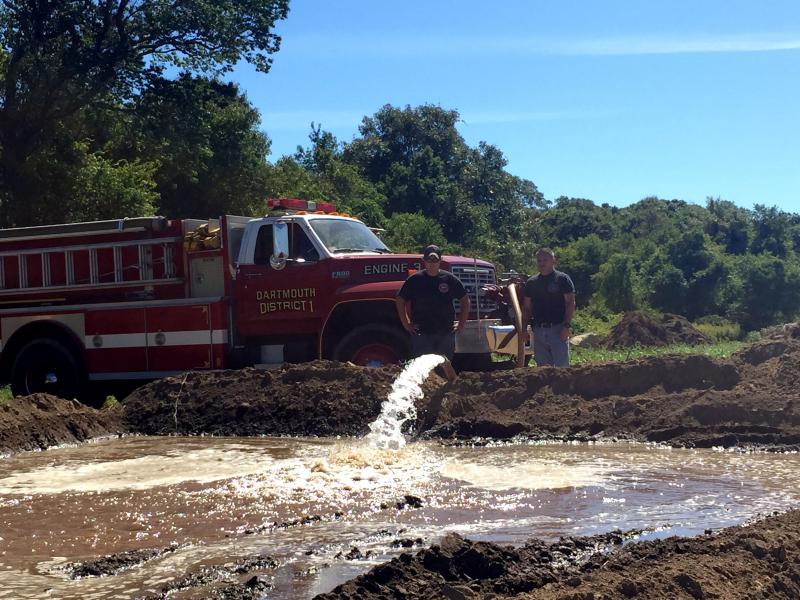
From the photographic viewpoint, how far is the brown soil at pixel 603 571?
14.8 ft

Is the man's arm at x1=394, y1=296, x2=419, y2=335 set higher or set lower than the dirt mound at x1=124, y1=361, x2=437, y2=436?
higher

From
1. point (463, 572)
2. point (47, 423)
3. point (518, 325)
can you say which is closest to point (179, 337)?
point (47, 423)

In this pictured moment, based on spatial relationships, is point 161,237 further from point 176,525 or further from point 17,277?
point 176,525

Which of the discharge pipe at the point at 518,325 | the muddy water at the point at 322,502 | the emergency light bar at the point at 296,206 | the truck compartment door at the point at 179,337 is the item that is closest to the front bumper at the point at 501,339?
the discharge pipe at the point at 518,325

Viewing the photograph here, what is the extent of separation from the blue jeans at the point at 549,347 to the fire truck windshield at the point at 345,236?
2.68 meters

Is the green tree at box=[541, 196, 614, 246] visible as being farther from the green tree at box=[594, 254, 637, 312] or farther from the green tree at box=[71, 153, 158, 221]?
the green tree at box=[71, 153, 158, 221]

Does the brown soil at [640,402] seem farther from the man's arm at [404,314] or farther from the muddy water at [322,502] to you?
the man's arm at [404,314]

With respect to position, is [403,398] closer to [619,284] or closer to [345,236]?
[345,236]

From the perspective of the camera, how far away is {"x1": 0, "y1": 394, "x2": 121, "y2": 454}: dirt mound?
11.3 m

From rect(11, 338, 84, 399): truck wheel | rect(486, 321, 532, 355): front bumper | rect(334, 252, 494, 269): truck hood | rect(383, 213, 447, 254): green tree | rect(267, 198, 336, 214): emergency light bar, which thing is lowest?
rect(11, 338, 84, 399): truck wheel

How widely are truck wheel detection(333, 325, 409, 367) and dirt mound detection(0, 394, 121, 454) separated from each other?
2.95 m

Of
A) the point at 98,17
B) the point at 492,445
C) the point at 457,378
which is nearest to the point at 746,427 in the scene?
the point at 492,445

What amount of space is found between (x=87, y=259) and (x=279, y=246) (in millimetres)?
3475

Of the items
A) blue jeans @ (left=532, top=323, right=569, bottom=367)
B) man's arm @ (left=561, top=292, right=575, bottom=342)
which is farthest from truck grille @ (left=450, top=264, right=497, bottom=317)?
man's arm @ (left=561, top=292, right=575, bottom=342)
